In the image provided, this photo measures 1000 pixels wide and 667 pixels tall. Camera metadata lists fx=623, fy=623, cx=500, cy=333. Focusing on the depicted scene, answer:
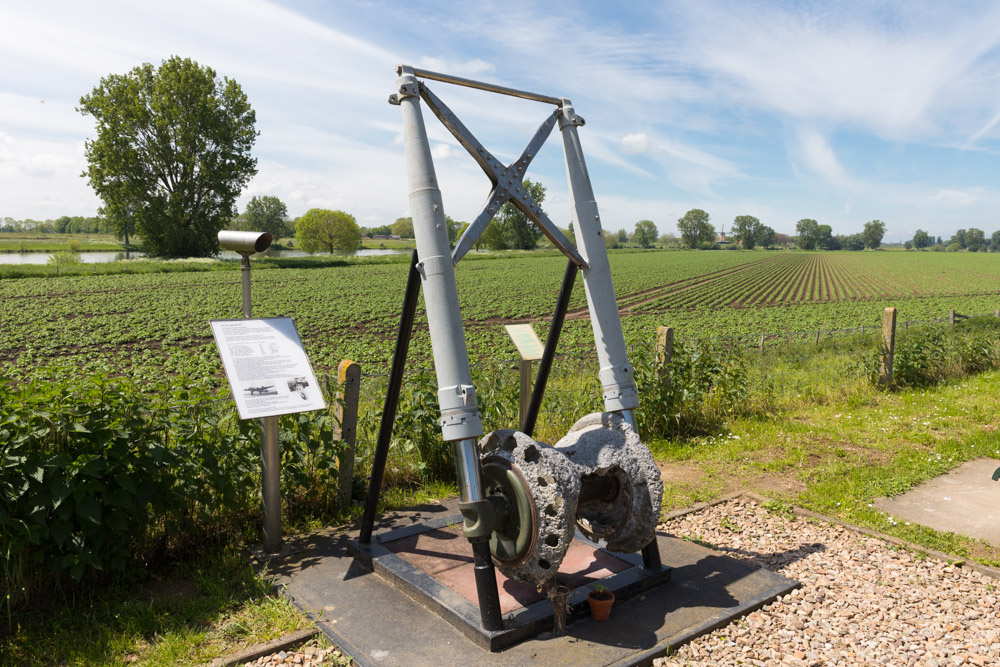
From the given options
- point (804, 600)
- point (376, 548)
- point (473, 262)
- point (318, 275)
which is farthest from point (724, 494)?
point (473, 262)

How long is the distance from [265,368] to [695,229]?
12609cm

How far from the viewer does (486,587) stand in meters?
3.14

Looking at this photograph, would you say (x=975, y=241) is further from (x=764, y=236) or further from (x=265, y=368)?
(x=265, y=368)

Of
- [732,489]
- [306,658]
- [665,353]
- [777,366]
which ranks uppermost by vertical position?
[665,353]

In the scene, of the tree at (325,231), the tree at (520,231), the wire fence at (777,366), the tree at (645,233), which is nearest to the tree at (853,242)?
the tree at (645,233)

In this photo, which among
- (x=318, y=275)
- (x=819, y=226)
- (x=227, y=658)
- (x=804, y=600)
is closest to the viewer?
(x=227, y=658)

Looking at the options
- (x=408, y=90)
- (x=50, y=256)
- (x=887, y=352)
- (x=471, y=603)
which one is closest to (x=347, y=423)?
(x=471, y=603)

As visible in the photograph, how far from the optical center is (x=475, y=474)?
309 cm

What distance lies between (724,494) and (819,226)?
149 meters

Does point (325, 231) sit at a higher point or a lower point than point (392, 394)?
higher

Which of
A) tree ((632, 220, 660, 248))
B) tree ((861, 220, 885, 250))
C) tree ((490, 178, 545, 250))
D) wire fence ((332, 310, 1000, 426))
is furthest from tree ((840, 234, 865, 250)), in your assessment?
wire fence ((332, 310, 1000, 426))

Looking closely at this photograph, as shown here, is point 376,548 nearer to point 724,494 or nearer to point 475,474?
point 475,474

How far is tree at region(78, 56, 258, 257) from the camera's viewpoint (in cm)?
4856

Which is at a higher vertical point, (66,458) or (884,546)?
(66,458)
